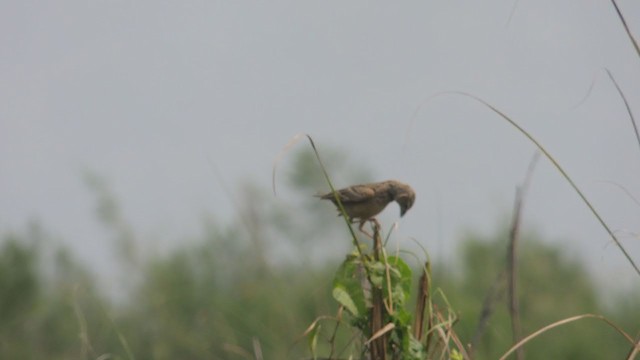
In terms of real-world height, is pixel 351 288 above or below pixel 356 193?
below

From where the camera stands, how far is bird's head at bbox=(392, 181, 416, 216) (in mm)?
2670

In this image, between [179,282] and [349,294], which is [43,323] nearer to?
[179,282]

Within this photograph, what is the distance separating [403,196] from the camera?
267 cm

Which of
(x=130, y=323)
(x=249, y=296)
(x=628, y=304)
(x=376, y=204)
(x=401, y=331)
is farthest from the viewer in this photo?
(x=628, y=304)

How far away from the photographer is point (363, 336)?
248 centimetres

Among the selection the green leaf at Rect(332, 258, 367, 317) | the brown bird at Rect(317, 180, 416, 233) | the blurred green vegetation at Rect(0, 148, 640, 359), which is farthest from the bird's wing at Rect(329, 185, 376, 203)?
the blurred green vegetation at Rect(0, 148, 640, 359)

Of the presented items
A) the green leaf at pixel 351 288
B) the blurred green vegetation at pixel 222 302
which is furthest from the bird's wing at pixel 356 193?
the blurred green vegetation at pixel 222 302

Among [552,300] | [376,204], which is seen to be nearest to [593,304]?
[552,300]

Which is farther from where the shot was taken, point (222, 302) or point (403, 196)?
point (222, 302)

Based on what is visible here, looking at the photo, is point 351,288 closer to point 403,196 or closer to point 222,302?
point 403,196

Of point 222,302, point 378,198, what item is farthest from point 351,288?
point 222,302

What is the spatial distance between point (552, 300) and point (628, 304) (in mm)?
886

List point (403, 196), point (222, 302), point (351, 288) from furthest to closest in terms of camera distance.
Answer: point (222, 302) → point (403, 196) → point (351, 288)

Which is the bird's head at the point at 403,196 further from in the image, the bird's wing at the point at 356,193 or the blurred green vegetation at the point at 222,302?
the blurred green vegetation at the point at 222,302
